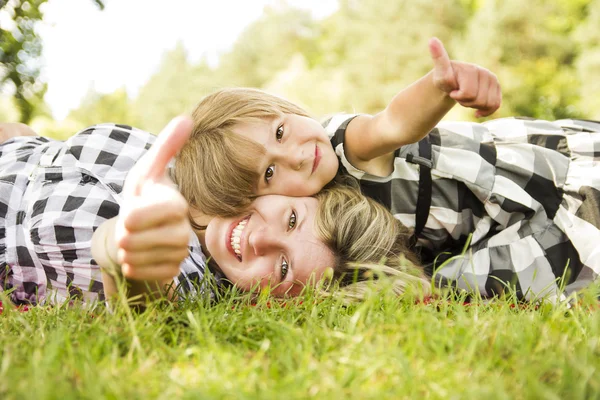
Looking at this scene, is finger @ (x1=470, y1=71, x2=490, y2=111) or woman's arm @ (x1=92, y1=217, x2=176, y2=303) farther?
finger @ (x1=470, y1=71, x2=490, y2=111)

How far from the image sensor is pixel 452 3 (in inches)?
675

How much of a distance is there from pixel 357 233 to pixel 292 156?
0.42 metres

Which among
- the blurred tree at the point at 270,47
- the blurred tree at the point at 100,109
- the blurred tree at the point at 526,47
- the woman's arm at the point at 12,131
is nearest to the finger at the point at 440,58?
the woman's arm at the point at 12,131

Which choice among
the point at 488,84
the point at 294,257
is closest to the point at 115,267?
the point at 294,257

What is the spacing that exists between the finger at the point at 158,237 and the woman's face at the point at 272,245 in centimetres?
80

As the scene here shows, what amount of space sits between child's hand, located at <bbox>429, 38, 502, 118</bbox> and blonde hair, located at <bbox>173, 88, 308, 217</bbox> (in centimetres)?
79

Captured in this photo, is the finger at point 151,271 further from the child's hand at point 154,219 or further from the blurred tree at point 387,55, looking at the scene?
the blurred tree at point 387,55

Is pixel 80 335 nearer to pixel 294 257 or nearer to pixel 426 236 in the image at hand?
pixel 294 257

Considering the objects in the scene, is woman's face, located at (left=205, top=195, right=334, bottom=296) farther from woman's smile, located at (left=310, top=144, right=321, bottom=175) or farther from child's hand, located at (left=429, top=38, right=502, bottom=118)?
child's hand, located at (left=429, top=38, right=502, bottom=118)

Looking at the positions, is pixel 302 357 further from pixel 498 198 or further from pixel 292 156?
pixel 498 198

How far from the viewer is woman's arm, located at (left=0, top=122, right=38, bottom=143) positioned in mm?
3184

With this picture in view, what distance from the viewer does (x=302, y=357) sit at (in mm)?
1052

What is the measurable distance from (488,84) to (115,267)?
4.31 feet

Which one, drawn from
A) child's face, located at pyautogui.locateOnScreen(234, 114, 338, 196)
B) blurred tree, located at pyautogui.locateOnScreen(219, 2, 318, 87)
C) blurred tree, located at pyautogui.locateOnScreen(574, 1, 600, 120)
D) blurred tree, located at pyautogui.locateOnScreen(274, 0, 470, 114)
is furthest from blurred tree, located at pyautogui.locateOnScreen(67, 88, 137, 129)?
child's face, located at pyautogui.locateOnScreen(234, 114, 338, 196)
